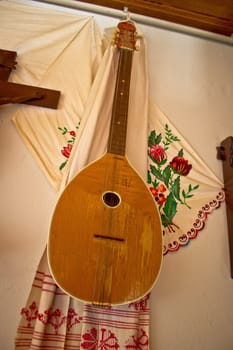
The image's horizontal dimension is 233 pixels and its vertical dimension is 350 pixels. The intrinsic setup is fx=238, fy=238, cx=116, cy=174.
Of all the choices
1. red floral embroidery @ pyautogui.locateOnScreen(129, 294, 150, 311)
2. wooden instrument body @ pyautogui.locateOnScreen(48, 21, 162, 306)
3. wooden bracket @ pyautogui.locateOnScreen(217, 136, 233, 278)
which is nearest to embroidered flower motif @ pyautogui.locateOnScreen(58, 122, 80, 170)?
wooden instrument body @ pyautogui.locateOnScreen(48, 21, 162, 306)

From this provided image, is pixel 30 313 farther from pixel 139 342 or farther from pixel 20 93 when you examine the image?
pixel 20 93

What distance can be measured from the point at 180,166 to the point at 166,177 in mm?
98

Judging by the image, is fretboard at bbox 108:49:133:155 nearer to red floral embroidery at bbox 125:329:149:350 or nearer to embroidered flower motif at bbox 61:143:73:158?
embroidered flower motif at bbox 61:143:73:158

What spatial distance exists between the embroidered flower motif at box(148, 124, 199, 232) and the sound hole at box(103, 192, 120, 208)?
0.89 feet

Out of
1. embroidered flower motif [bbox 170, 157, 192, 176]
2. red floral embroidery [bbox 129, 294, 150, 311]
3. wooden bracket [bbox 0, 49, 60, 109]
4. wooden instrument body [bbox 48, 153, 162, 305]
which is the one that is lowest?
red floral embroidery [bbox 129, 294, 150, 311]

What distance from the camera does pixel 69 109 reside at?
1110 millimetres

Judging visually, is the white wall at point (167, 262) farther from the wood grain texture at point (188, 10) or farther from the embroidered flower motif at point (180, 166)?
the wood grain texture at point (188, 10)

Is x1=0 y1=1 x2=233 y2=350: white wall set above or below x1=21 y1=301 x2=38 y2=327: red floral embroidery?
above

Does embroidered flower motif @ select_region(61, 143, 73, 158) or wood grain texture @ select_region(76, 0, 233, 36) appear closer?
embroidered flower motif @ select_region(61, 143, 73, 158)

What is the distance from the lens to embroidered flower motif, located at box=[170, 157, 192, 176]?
1092mm

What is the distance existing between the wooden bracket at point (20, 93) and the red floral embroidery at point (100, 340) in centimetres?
90

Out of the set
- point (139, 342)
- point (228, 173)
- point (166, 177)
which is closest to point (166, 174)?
point (166, 177)

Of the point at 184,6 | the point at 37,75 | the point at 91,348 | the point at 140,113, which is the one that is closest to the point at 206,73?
the point at 184,6

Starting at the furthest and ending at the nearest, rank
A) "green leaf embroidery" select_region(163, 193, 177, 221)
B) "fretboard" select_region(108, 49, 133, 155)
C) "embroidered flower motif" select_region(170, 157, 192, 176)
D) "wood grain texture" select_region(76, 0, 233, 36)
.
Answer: "wood grain texture" select_region(76, 0, 233, 36)
"embroidered flower motif" select_region(170, 157, 192, 176)
"green leaf embroidery" select_region(163, 193, 177, 221)
"fretboard" select_region(108, 49, 133, 155)
